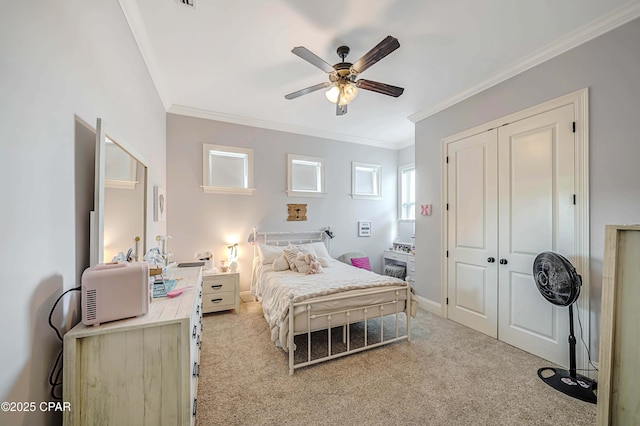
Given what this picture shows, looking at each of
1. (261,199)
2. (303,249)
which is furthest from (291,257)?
(261,199)

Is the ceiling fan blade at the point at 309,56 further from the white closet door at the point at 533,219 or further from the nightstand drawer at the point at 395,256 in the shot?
the nightstand drawer at the point at 395,256

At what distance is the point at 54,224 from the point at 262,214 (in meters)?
3.14

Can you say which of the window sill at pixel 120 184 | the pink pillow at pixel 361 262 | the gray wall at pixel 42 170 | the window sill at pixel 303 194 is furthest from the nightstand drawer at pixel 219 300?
the gray wall at pixel 42 170

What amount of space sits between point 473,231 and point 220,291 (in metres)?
3.43

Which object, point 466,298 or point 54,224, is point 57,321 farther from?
point 466,298

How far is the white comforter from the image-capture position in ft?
7.58

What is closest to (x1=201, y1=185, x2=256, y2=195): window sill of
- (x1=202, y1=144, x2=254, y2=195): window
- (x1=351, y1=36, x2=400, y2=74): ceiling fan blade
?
(x1=202, y1=144, x2=254, y2=195): window

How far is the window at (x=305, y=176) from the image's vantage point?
4.38 metres

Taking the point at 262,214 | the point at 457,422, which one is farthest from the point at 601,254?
the point at 262,214

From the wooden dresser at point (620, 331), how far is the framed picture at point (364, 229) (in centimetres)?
360

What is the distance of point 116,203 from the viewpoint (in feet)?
5.14

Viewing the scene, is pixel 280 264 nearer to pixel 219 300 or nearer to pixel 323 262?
pixel 323 262

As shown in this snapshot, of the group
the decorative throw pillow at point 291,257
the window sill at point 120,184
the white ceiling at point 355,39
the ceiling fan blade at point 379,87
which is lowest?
the decorative throw pillow at point 291,257

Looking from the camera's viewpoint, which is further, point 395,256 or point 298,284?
point 395,256
